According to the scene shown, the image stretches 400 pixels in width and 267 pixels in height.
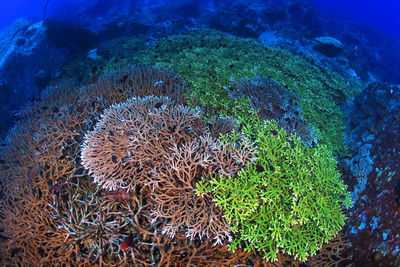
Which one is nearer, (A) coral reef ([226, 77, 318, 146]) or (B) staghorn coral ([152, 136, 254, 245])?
(B) staghorn coral ([152, 136, 254, 245])

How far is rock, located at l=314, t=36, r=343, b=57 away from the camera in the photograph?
1225cm

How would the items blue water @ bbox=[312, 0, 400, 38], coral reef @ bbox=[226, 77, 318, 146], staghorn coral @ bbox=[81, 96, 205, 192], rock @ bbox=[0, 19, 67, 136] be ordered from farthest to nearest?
blue water @ bbox=[312, 0, 400, 38]
rock @ bbox=[0, 19, 67, 136]
coral reef @ bbox=[226, 77, 318, 146]
staghorn coral @ bbox=[81, 96, 205, 192]

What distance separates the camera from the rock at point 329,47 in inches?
482

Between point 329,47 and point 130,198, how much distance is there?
50.3ft

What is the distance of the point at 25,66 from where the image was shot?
13.9m

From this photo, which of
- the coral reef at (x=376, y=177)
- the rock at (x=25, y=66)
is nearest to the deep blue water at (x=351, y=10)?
the rock at (x=25, y=66)

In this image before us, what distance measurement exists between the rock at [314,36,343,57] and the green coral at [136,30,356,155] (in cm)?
571

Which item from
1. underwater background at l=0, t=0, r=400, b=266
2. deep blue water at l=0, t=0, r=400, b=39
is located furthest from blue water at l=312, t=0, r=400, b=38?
underwater background at l=0, t=0, r=400, b=266

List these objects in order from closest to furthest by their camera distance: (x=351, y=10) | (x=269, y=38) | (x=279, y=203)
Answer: (x=279, y=203), (x=269, y=38), (x=351, y=10)

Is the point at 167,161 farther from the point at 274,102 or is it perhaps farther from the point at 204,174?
the point at 274,102

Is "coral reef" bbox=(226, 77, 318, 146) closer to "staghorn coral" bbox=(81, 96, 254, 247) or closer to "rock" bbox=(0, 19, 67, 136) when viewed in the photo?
"staghorn coral" bbox=(81, 96, 254, 247)

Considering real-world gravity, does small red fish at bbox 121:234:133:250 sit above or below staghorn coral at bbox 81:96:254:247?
below

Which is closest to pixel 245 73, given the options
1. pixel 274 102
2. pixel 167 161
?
pixel 274 102

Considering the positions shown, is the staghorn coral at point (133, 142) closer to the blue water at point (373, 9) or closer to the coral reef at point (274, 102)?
the coral reef at point (274, 102)
